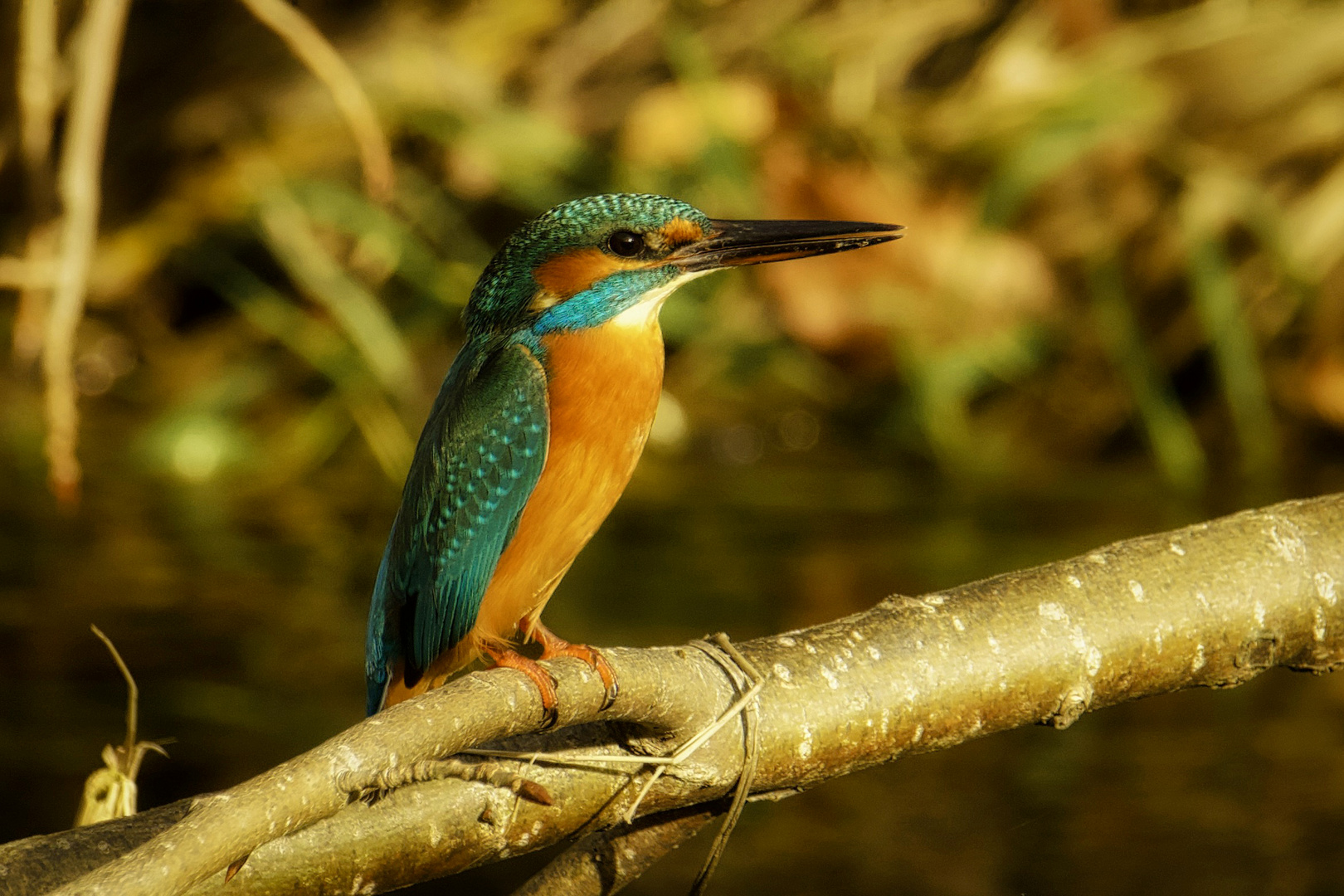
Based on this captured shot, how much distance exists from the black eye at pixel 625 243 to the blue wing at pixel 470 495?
0.61 feet

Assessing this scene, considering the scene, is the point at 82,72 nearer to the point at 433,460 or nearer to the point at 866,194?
the point at 433,460

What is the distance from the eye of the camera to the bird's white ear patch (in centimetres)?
218

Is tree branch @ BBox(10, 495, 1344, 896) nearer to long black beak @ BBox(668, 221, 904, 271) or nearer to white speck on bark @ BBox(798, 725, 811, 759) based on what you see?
white speck on bark @ BBox(798, 725, 811, 759)

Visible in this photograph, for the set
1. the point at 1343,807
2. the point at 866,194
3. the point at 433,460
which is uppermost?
the point at 866,194

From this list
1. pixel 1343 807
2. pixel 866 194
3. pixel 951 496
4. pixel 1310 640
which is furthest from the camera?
pixel 866 194

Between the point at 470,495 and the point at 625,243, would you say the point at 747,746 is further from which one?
the point at 625,243

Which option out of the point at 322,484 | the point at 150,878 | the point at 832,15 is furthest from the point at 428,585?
the point at 832,15

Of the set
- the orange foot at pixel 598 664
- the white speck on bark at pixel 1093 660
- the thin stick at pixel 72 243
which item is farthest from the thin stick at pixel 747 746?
the thin stick at pixel 72 243

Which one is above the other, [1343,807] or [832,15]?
[832,15]

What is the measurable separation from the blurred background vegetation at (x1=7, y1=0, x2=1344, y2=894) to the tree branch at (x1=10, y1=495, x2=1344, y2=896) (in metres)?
1.85

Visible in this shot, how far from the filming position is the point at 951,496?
4.61 metres

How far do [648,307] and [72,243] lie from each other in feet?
2.44

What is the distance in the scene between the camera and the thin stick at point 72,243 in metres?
1.96

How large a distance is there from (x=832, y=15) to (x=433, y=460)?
3.59 metres
